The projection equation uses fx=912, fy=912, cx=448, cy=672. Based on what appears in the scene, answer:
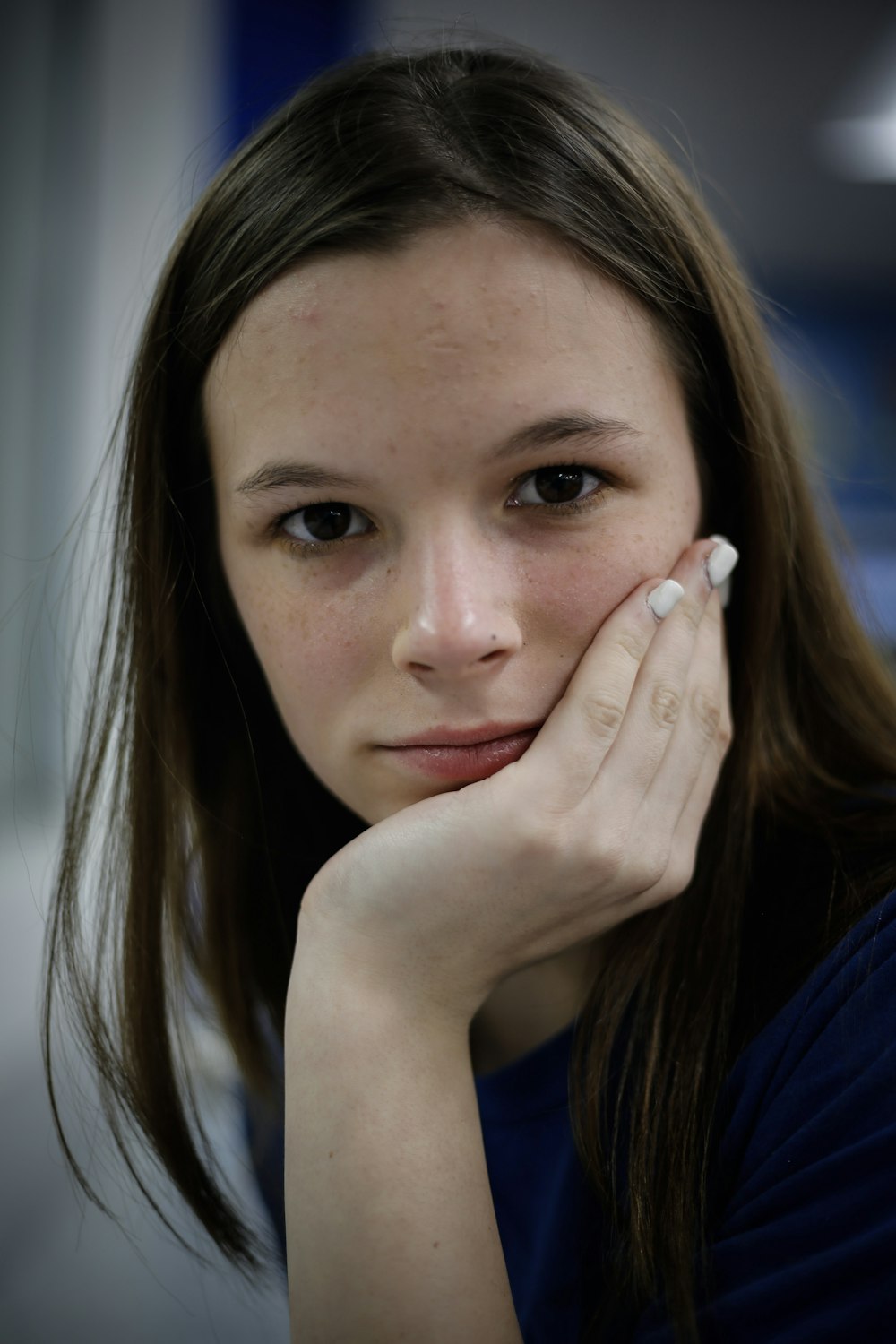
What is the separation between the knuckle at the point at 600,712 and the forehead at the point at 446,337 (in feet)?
0.61

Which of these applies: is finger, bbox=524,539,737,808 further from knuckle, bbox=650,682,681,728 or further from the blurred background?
the blurred background

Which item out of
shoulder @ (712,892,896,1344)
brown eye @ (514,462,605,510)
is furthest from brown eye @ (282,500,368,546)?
shoulder @ (712,892,896,1344)

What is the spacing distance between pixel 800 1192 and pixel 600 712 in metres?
0.29

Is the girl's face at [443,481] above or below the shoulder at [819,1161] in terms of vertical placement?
above

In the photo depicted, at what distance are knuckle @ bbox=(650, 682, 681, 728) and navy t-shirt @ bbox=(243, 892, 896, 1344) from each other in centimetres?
18

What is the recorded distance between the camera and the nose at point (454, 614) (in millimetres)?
556

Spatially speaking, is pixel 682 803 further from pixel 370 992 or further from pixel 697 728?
pixel 370 992

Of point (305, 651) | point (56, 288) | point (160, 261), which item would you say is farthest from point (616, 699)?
point (56, 288)

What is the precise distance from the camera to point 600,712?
594mm

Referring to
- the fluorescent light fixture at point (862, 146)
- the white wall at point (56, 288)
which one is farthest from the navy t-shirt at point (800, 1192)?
the fluorescent light fixture at point (862, 146)

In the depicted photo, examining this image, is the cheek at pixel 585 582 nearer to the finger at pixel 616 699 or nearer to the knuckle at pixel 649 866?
the finger at pixel 616 699

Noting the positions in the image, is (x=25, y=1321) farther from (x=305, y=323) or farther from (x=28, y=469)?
(x=28, y=469)

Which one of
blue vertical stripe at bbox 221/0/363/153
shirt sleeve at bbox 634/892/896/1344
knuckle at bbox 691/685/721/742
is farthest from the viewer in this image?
blue vertical stripe at bbox 221/0/363/153

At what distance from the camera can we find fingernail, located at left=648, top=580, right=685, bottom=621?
627 millimetres
